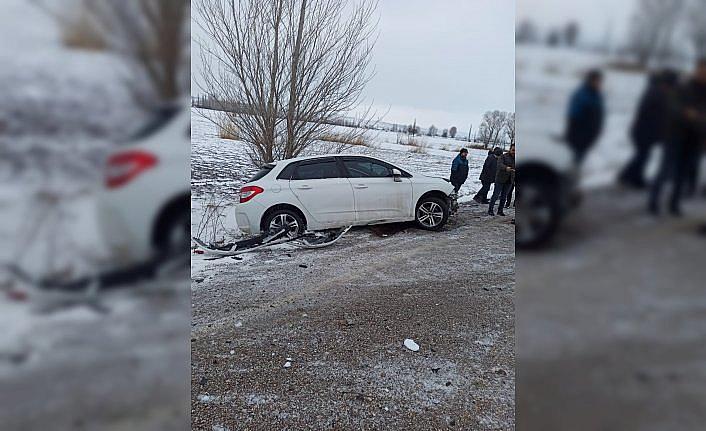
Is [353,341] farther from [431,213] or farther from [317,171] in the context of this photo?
[431,213]

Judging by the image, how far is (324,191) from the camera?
4730 millimetres

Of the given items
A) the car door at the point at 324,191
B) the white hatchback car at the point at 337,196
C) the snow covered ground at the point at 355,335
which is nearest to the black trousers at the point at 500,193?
the white hatchback car at the point at 337,196

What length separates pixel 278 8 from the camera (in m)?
5.16

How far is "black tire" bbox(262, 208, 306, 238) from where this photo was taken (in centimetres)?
454

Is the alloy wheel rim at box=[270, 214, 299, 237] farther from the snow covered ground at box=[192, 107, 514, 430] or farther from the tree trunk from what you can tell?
the tree trunk

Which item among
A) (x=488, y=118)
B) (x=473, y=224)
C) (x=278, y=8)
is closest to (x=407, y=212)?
(x=473, y=224)

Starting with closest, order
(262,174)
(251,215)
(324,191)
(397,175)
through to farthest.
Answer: (251,215) → (262,174) → (324,191) → (397,175)
